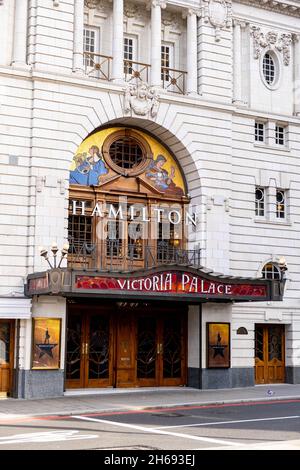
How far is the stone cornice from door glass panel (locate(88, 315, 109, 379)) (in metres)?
14.8

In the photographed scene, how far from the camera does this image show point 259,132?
31.0 m

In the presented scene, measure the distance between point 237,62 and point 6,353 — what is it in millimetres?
15335

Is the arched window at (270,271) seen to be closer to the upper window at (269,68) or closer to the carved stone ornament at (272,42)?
the upper window at (269,68)

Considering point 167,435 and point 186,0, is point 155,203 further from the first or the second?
point 167,435

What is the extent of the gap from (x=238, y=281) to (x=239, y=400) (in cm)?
436

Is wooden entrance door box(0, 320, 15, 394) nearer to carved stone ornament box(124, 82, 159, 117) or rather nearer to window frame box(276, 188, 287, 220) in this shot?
carved stone ornament box(124, 82, 159, 117)

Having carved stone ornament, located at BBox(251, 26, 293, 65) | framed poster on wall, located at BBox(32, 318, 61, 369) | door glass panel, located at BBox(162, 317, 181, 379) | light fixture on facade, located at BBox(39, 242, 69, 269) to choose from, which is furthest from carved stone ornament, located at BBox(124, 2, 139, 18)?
framed poster on wall, located at BBox(32, 318, 61, 369)

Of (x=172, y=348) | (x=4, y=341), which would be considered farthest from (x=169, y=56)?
(x=4, y=341)

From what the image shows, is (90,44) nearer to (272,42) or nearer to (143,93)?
(143,93)

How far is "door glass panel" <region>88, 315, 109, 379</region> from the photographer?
2648 cm

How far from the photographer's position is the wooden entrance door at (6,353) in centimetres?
2431

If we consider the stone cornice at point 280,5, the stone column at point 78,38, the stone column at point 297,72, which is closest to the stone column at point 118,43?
the stone column at point 78,38

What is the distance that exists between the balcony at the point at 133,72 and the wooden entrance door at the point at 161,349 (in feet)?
29.8

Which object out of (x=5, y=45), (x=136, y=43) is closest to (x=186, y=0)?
(x=136, y=43)
